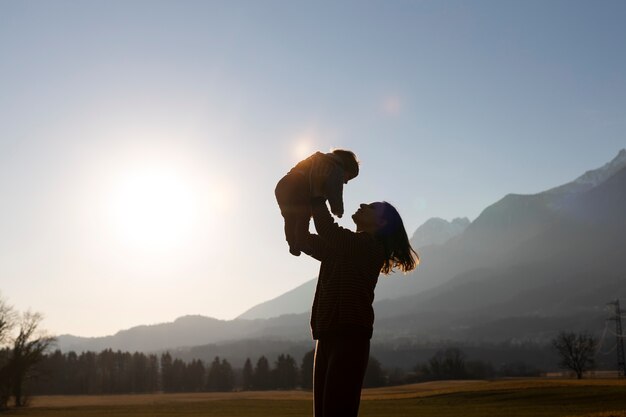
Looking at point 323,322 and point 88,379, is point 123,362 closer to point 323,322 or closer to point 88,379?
point 88,379

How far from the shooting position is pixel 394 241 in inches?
173

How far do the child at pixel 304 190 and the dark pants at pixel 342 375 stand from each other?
2.35 ft

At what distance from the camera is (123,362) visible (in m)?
156

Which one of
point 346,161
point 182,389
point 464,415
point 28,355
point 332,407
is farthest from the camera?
point 182,389

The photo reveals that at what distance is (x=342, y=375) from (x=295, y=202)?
1.22 metres

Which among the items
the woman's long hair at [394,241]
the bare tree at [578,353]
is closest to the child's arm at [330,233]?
the woman's long hair at [394,241]

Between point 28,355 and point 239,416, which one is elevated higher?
point 28,355

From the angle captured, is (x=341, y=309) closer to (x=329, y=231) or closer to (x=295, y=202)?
(x=329, y=231)

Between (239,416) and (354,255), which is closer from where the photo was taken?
(354,255)

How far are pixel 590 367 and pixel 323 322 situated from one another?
125786mm

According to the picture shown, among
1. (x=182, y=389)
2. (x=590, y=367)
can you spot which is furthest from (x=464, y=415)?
(x=182, y=389)

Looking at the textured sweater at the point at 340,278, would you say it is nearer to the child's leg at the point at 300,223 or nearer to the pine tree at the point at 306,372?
the child's leg at the point at 300,223

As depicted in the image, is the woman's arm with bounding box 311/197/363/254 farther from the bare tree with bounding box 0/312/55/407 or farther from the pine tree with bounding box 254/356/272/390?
the pine tree with bounding box 254/356/272/390

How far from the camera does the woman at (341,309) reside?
3.90 m
